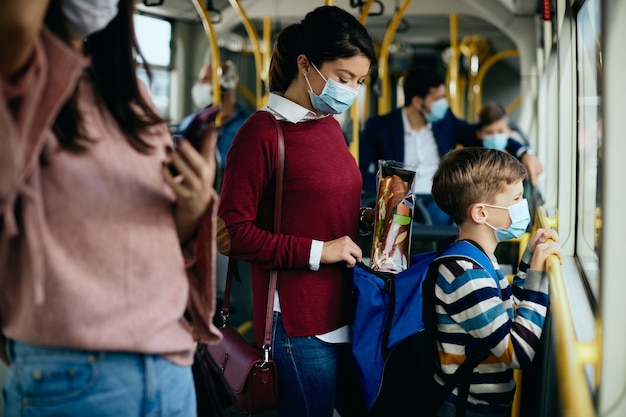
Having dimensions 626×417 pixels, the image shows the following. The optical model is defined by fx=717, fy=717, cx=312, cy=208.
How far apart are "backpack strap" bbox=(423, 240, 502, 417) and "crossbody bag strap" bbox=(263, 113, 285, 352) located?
0.43 m

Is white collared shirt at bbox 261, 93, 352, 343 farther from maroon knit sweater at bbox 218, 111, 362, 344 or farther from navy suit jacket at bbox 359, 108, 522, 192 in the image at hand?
navy suit jacket at bbox 359, 108, 522, 192

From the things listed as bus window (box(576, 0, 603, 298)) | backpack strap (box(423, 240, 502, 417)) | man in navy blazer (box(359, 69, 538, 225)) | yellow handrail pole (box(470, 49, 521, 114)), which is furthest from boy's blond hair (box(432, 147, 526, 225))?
yellow handrail pole (box(470, 49, 521, 114))

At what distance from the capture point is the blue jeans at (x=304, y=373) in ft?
6.43

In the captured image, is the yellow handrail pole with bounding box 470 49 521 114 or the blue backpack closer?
the blue backpack

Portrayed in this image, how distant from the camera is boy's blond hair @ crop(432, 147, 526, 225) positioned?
84.7 inches

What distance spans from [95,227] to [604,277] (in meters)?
0.94

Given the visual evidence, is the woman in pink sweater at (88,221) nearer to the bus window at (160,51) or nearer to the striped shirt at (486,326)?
the striped shirt at (486,326)

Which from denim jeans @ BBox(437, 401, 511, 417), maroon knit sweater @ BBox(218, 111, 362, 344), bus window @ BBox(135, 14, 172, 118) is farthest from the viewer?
bus window @ BBox(135, 14, 172, 118)

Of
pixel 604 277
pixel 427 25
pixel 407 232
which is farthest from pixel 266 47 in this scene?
pixel 427 25

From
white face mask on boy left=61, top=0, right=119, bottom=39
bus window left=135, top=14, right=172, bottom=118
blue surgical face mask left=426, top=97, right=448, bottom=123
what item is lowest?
white face mask on boy left=61, top=0, right=119, bottom=39

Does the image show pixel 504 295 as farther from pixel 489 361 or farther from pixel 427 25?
pixel 427 25

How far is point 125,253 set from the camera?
45.9 inches

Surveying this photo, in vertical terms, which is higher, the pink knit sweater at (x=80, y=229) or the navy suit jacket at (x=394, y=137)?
the navy suit jacket at (x=394, y=137)

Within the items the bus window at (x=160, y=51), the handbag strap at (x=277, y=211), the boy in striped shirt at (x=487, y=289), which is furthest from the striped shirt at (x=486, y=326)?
the bus window at (x=160, y=51)
